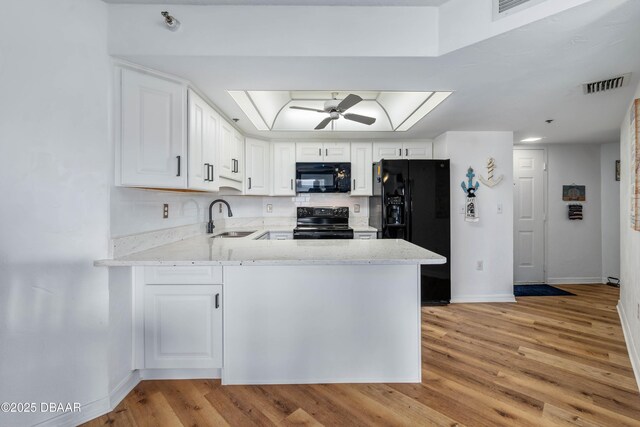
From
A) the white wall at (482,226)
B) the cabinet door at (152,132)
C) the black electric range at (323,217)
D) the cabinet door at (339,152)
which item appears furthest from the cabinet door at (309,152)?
the cabinet door at (152,132)

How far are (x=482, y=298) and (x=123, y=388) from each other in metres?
3.76

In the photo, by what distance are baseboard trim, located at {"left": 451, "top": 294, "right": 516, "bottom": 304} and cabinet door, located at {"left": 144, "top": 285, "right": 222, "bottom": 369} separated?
2.90m

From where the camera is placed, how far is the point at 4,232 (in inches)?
48.1

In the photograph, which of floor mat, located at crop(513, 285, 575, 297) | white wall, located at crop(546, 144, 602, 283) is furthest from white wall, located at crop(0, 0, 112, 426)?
white wall, located at crop(546, 144, 602, 283)

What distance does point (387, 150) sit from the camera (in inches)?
140

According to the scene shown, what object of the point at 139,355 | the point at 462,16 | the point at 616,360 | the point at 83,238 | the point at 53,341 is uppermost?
the point at 462,16

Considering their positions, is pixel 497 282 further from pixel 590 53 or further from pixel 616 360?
pixel 590 53

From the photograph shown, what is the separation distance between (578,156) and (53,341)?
6.39 meters

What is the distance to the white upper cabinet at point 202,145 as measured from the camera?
75.9 inches

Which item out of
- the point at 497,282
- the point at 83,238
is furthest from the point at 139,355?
the point at 497,282

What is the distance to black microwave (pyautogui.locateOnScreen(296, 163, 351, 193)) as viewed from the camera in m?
3.46

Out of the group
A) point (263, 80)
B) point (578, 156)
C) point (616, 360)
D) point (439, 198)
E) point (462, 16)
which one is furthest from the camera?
point (578, 156)

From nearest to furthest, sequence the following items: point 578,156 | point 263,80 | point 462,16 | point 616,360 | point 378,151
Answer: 1. point 462,16
2. point 263,80
3. point 616,360
4. point 378,151
5. point 578,156

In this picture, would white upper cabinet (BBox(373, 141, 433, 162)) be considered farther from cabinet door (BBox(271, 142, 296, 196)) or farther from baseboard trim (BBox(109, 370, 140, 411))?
baseboard trim (BBox(109, 370, 140, 411))
